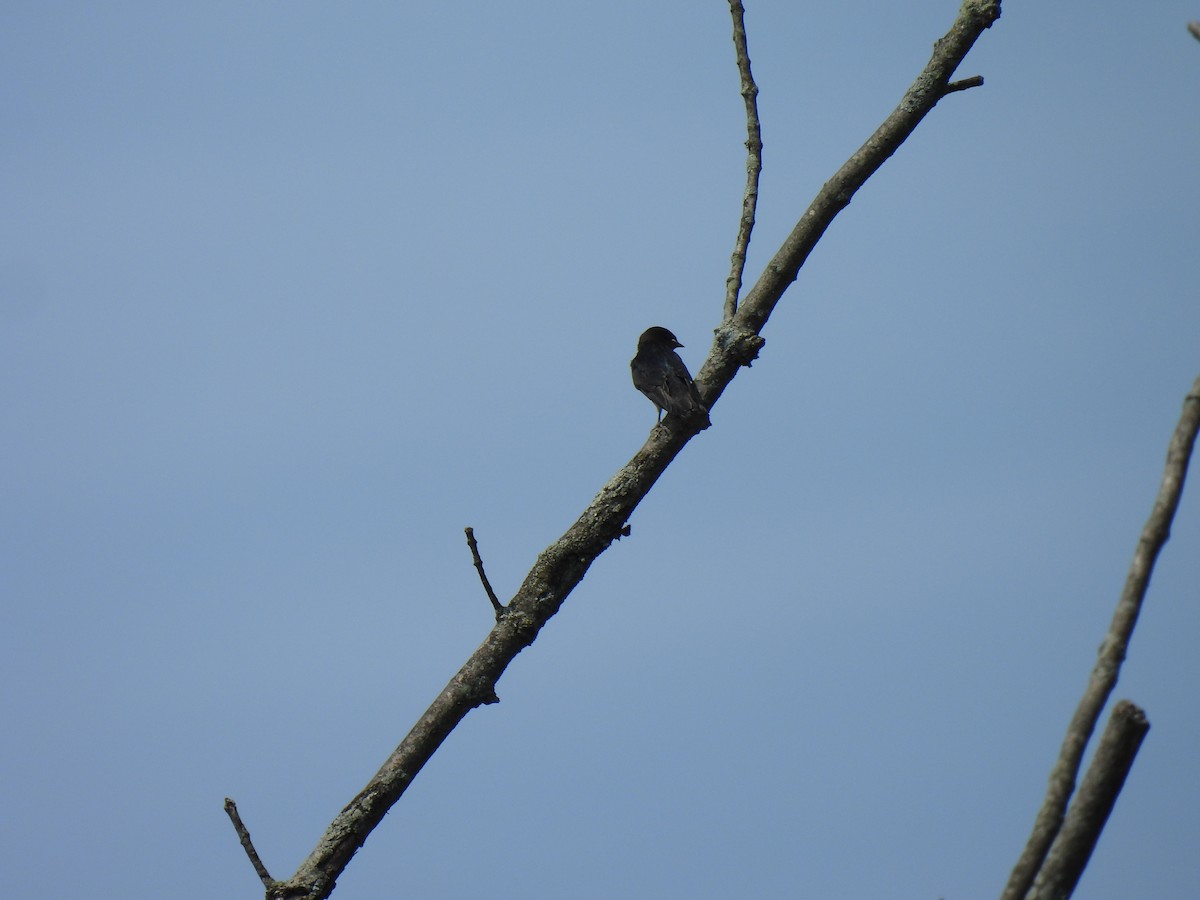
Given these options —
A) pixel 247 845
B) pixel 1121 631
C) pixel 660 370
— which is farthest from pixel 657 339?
pixel 1121 631

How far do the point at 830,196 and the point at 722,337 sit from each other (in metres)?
0.63

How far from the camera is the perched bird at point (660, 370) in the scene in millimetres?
5161

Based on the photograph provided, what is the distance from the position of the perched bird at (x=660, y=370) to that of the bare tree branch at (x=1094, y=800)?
2635mm

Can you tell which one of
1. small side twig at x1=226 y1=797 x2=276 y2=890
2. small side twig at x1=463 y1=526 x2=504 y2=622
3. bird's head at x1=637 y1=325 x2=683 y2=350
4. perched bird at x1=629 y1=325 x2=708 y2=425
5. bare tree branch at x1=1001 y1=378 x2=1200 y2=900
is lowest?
bare tree branch at x1=1001 y1=378 x2=1200 y2=900

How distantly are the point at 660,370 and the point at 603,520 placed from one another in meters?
3.13

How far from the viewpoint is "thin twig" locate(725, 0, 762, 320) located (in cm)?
437

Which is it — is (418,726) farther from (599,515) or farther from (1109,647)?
(1109,647)

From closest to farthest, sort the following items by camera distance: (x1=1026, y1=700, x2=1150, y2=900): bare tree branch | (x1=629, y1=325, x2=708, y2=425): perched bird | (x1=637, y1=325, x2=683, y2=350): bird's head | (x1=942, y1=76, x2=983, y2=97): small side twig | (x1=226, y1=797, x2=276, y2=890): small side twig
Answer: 1. (x1=1026, y1=700, x2=1150, y2=900): bare tree branch
2. (x1=226, y1=797, x2=276, y2=890): small side twig
3. (x1=942, y1=76, x2=983, y2=97): small side twig
4. (x1=629, y1=325, x2=708, y2=425): perched bird
5. (x1=637, y1=325, x2=683, y2=350): bird's head

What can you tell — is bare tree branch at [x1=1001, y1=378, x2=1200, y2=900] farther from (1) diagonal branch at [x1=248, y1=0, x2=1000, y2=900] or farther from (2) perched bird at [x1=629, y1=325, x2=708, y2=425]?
(2) perched bird at [x1=629, y1=325, x2=708, y2=425]

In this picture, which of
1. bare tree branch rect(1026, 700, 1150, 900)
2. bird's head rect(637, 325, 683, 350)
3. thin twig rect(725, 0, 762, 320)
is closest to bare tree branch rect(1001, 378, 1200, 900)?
bare tree branch rect(1026, 700, 1150, 900)

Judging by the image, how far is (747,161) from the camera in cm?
465

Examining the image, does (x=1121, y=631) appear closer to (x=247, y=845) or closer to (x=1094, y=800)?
(x=1094, y=800)

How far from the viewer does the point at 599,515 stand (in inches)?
154

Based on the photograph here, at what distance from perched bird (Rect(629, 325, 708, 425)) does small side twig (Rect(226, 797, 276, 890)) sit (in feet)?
6.70
